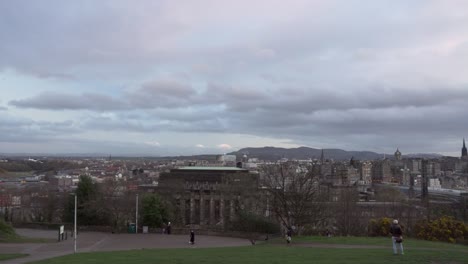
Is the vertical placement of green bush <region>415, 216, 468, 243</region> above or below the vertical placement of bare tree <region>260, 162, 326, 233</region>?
below

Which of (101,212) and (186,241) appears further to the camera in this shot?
(101,212)

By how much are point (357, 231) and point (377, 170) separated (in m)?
127

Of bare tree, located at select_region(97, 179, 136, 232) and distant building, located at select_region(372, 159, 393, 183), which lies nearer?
bare tree, located at select_region(97, 179, 136, 232)

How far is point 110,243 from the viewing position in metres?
33.0

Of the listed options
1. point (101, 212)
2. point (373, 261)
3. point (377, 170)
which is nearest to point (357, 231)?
point (101, 212)

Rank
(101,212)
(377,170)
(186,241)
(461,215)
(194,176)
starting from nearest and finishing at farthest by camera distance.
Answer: (186,241), (101,212), (461,215), (194,176), (377,170)

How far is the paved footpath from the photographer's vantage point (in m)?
28.9

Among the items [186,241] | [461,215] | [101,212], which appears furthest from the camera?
[461,215]

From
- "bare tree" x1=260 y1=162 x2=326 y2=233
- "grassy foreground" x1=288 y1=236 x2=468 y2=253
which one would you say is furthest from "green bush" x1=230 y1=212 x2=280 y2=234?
"grassy foreground" x1=288 y1=236 x2=468 y2=253

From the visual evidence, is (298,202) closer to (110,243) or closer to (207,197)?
(110,243)

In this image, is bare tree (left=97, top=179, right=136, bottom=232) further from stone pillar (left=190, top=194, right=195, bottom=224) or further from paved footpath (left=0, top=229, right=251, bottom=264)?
stone pillar (left=190, top=194, right=195, bottom=224)

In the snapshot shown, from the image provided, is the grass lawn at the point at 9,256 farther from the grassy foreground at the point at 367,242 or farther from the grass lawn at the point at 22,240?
the grassy foreground at the point at 367,242

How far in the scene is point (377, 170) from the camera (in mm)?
168625

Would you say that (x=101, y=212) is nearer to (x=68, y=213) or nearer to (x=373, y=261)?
(x=68, y=213)
